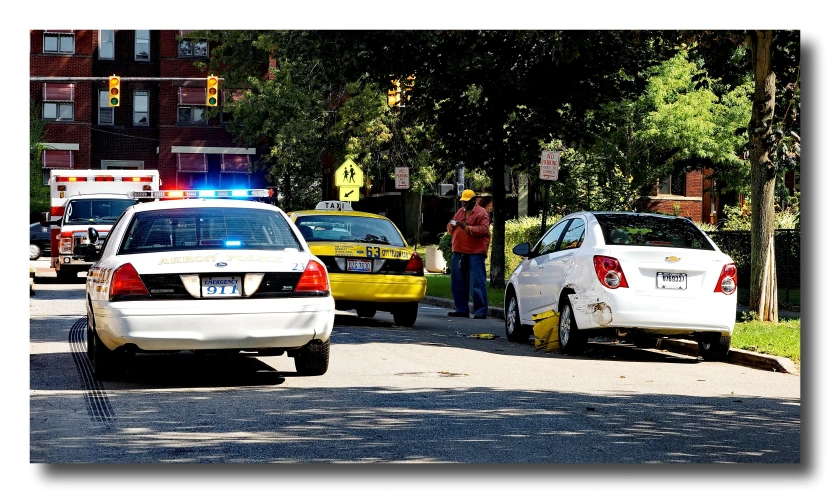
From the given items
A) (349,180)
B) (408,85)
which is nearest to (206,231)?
(408,85)

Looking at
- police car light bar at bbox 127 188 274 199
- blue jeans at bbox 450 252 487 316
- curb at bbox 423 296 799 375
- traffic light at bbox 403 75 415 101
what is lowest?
curb at bbox 423 296 799 375

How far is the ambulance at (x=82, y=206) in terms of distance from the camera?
2739 centimetres

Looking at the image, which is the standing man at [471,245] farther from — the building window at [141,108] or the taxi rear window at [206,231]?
the building window at [141,108]

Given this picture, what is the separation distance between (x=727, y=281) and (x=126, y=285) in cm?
644

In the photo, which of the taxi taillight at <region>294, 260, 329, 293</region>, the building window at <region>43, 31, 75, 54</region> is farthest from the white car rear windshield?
the building window at <region>43, 31, 75, 54</region>

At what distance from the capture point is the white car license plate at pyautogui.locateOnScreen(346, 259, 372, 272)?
1709 centimetres

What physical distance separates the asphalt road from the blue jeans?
15.7 ft

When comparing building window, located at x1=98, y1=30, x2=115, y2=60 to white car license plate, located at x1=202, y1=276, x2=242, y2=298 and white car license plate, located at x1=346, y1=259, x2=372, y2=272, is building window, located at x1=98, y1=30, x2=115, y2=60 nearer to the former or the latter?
white car license plate, located at x1=346, y1=259, x2=372, y2=272

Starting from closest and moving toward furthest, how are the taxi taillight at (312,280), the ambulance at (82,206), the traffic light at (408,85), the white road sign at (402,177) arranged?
the taxi taillight at (312,280), the traffic light at (408,85), the ambulance at (82,206), the white road sign at (402,177)

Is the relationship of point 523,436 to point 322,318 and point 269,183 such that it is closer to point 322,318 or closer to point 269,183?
point 322,318

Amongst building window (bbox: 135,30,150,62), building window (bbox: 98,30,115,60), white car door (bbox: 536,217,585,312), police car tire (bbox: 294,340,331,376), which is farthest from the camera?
building window (bbox: 135,30,150,62)

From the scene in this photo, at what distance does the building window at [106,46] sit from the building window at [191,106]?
12.4 ft

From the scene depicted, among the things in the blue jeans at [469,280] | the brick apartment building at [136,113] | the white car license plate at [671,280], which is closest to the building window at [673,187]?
the brick apartment building at [136,113]
